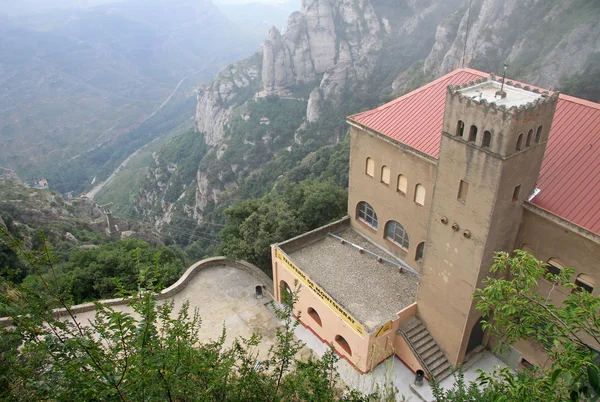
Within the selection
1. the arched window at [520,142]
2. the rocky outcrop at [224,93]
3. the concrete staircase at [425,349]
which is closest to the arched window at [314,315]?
the concrete staircase at [425,349]

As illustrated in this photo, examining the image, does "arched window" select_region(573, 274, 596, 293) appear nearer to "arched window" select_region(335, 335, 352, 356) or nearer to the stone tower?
the stone tower

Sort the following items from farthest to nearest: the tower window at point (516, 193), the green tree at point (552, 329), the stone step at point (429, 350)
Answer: the stone step at point (429, 350), the tower window at point (516, 193), the green tree at point (552, 329)

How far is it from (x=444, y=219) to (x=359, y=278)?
7288 millimetres

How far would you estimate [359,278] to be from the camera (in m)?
25.5

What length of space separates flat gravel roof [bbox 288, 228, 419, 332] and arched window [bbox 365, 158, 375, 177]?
15.0ft

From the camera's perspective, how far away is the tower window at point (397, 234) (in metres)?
26.2

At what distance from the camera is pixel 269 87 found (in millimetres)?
143375

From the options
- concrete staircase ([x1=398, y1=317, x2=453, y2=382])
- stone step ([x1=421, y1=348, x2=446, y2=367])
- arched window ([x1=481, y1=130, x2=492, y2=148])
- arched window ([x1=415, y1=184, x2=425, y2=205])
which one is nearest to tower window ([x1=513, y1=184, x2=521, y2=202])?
arched window ([x1=481, y1=130, x2=492, y2=148])

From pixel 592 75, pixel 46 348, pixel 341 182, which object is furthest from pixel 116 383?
pixel 592 75

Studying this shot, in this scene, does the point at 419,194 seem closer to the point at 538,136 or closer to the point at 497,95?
the point at 497,95

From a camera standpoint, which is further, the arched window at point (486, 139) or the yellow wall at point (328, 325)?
the yellow wall at point (328, 325)

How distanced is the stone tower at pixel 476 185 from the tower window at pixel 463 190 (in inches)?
1.7

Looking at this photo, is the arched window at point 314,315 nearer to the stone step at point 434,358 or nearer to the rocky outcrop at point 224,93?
the stone step at point 434,358

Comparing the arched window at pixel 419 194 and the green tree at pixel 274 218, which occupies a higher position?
the arched window at pixel 419 194
